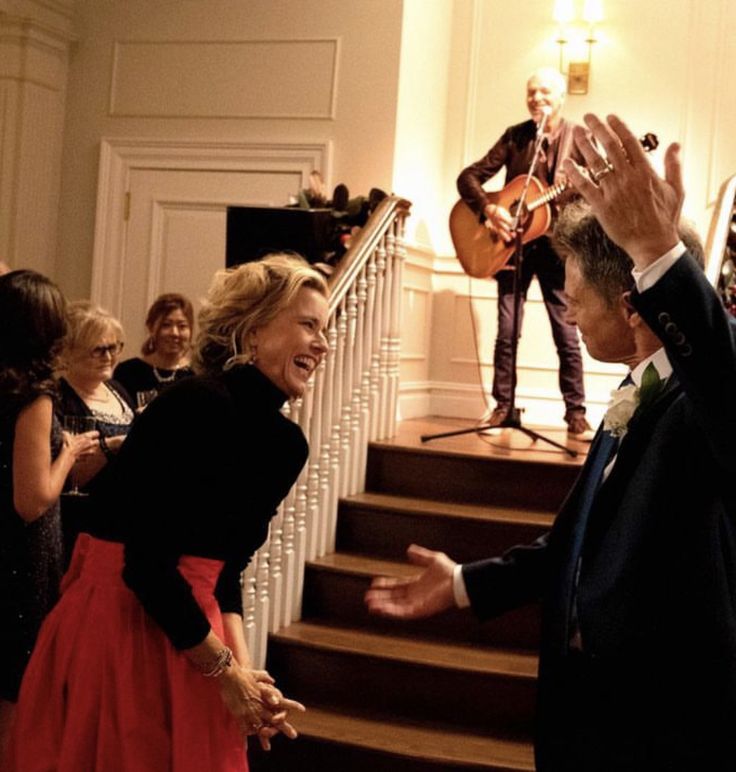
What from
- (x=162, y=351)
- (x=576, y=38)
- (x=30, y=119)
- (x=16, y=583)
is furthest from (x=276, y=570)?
(x=576, y=38)

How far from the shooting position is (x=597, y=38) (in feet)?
23.0

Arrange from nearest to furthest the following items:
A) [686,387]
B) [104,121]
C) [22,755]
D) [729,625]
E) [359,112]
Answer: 1. [686,387]
2. [729,625]
3. [22,755]
4. [359,112]
5. [104,121]

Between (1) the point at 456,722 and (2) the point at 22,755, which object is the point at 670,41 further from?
(2) the point at 22,755

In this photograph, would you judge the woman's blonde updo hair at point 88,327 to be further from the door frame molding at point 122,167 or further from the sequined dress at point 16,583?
the door frame molding at point 122,167

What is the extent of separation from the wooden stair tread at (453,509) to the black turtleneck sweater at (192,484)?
2536 mm

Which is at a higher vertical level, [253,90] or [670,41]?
[670,41]

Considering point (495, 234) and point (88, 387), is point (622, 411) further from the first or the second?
point (495, 234)

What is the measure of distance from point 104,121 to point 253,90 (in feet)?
3.22

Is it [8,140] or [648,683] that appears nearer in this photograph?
[648,683]

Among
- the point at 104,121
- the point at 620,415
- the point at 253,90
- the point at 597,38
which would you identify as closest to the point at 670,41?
the point at 597,38

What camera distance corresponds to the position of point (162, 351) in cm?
494

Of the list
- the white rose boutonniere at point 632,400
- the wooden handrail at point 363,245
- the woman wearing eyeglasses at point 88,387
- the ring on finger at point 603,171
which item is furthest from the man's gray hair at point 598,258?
the wooden handrail at point 363,245

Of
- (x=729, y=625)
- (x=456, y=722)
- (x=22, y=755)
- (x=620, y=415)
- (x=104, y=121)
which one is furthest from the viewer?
(x=104, y=121)

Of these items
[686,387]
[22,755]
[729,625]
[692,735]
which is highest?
[686,387]
